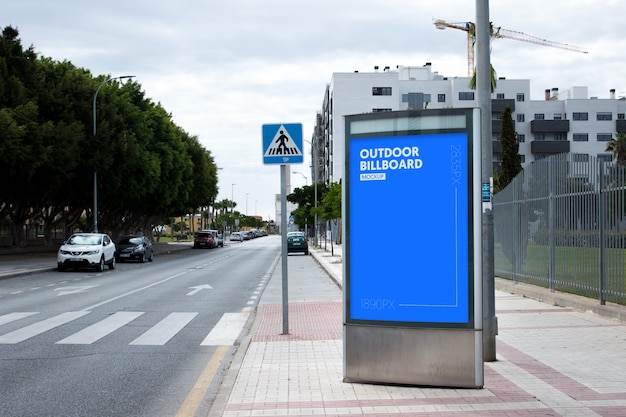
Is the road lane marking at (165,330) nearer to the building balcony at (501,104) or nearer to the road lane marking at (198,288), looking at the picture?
the road lane marking at (198,288)

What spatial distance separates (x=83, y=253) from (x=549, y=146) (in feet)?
219

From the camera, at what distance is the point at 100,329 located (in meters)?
11.5

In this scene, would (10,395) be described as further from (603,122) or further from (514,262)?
(603,122)

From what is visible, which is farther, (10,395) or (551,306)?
(551,306)

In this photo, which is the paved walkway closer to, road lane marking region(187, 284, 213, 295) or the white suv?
road lane marking region(187, 284, 213, 295)

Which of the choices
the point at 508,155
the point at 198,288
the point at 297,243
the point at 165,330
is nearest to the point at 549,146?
the point at 508,155

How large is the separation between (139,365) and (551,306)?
8449mm

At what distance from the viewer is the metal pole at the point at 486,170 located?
798 centimetres

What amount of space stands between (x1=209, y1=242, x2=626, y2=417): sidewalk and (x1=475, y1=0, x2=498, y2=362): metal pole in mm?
380

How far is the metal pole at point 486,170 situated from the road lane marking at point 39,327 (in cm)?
680

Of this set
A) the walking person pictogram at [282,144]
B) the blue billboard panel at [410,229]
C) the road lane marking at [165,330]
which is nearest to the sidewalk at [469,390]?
the blue billboard panel at [410,229]

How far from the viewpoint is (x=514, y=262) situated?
17.0 m

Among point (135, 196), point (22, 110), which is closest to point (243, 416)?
point (22, 110)

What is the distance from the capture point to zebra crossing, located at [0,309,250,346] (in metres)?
10.4
